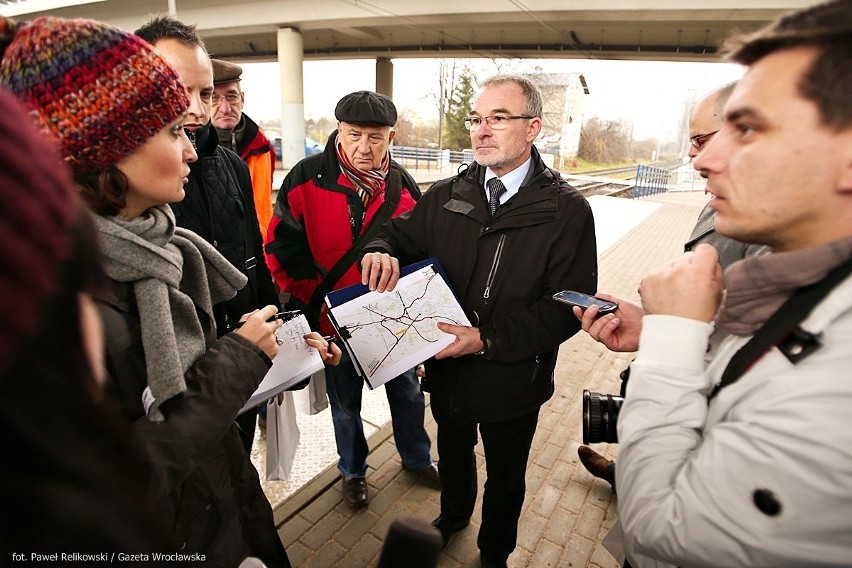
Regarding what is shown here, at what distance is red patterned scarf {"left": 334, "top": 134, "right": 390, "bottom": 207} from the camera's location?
2732 millimetres

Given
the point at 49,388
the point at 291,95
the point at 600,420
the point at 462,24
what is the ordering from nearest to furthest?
the point at 49,388
the point at 600,420
the point at 462,24
the point at 291,95

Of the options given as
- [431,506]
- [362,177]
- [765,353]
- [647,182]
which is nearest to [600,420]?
[765,353]

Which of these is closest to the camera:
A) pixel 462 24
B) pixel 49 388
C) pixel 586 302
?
pixel 49 388

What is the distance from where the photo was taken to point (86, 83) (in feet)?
3.31

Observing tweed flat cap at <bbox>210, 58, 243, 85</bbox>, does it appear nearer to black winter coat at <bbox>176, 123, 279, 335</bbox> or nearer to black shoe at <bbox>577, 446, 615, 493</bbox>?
black winter coat at <bbox>176, 123, 279, 335</bbox>

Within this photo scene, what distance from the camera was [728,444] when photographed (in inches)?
32.7

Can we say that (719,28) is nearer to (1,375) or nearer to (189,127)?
(189,127)

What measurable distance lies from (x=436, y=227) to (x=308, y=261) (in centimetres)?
104

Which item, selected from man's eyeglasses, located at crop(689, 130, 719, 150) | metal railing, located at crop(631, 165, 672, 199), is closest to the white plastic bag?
man's eyeglasses, located at crop(689, 130, 719, 150)

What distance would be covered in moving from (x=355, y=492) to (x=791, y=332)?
239cm

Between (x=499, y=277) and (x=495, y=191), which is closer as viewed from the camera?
(x=499, y=277)

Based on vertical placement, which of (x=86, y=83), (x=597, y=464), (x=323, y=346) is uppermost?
(x=86, y=83)

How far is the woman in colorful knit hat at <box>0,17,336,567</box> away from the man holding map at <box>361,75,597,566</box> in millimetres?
858

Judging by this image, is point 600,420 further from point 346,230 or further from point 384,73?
point 384,73
